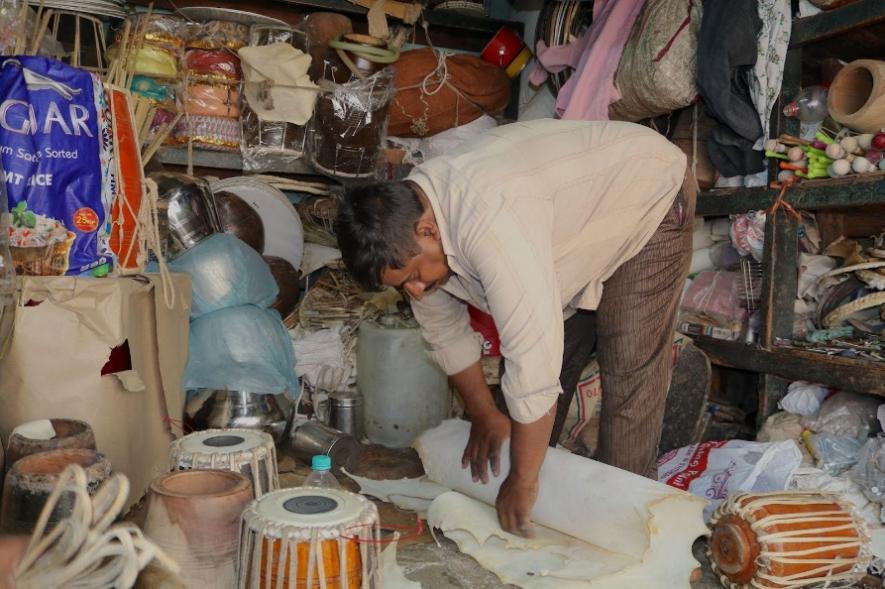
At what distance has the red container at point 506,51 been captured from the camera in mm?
4770

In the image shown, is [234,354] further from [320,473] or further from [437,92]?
A: [437,92]

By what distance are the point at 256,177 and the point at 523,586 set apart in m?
2.87

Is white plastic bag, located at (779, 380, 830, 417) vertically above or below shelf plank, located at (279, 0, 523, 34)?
below

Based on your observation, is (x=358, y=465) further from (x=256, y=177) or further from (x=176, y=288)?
(x=256, y=177)

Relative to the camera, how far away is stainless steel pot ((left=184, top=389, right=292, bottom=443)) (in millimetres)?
3025

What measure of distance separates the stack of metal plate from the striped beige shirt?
2.29 metres

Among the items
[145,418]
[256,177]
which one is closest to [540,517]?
[145,418]

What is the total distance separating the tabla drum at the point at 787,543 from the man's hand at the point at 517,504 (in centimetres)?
53

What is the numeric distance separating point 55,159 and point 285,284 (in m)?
1.78

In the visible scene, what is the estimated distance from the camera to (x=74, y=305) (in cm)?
226

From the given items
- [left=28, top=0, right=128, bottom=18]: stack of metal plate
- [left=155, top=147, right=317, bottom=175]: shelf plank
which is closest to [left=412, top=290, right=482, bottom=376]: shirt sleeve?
[left=155, top=147, right=317, bottom=175]: shelf plank

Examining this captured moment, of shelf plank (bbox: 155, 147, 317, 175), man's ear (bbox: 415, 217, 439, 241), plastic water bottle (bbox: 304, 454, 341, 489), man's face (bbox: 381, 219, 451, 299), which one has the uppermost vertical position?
shelf plank (bbox: 155, 147, 317, 175)

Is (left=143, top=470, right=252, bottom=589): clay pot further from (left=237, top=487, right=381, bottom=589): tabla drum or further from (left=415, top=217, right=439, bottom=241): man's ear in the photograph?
(left=415, top=217, right=439, bottom=241): man's ear

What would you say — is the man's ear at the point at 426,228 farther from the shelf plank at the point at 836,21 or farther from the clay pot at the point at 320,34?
the clay pot at the point at 320,34
